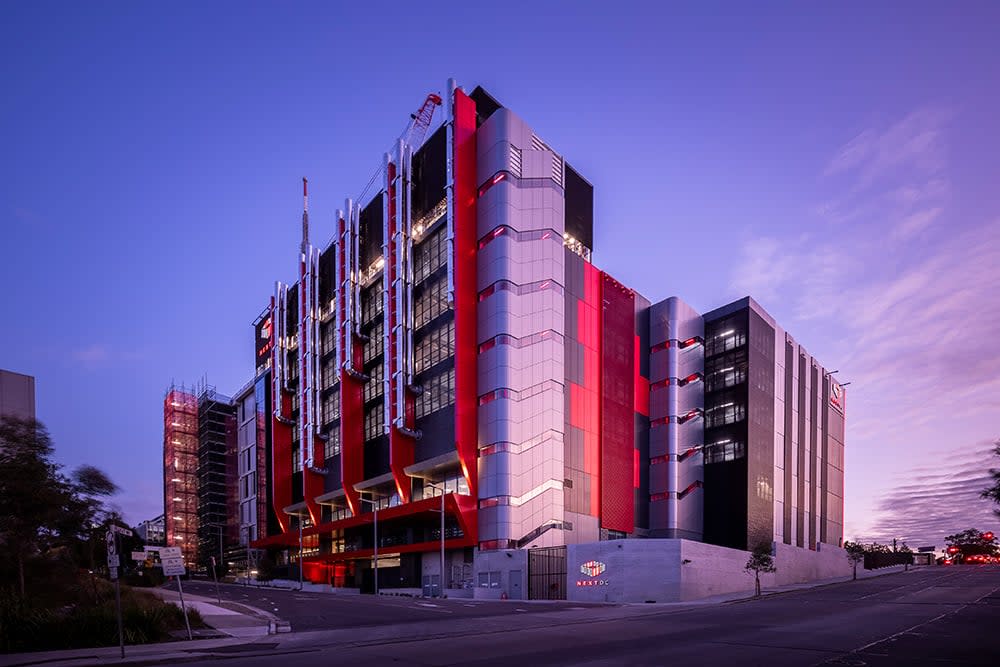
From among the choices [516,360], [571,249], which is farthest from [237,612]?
[571,249]

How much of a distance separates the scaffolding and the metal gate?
111 m

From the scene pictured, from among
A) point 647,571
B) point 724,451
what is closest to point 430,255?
point 647,571

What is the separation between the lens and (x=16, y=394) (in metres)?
50.7

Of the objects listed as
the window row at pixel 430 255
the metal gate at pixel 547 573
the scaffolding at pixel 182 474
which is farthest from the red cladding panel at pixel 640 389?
the scaffolding at pixel 182 474

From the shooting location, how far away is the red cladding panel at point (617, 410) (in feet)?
233

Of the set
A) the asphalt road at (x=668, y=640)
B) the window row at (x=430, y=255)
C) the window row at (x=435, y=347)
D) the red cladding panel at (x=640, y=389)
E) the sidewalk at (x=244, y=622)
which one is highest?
the window row at (x=430, y=255)

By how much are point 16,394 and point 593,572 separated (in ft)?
144

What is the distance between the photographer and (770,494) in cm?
7944

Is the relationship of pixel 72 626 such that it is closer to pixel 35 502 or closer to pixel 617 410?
pixel 35 502

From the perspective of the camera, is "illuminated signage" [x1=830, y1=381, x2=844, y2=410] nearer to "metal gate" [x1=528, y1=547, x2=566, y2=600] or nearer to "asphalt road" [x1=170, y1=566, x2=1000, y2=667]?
"metal gate" [x1=528, y1=547, x2=566, y2=600]

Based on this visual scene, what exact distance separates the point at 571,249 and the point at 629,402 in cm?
1814

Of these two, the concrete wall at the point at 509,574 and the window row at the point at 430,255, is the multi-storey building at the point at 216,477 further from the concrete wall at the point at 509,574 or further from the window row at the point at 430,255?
the concrete wall at the point at 509,574

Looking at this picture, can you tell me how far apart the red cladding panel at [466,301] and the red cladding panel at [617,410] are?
1539cm

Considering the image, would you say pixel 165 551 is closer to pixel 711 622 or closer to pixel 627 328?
pixel 711 622
